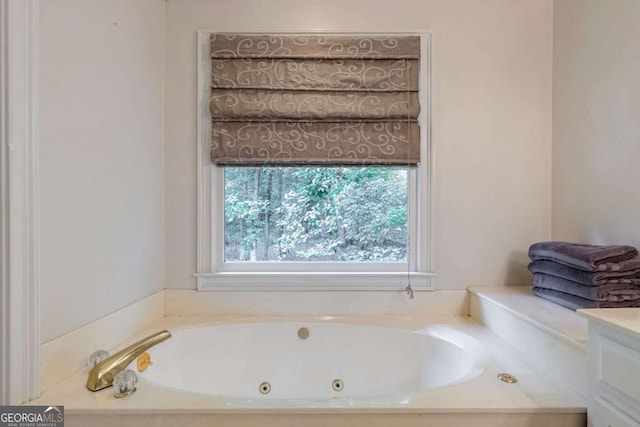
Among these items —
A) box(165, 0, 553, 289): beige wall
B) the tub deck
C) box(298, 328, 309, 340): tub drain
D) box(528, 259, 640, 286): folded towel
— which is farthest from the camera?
box(165, 0, 553, 289): beige wall

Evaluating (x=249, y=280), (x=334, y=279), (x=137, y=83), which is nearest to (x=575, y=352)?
(x=334, y=279)

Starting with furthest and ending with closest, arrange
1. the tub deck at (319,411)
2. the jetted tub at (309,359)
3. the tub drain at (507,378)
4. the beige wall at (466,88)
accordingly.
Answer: the beige wall at (466,88), the jetted tub at (309,359), the tub drain at (507,378), the tub deck at (319,411)

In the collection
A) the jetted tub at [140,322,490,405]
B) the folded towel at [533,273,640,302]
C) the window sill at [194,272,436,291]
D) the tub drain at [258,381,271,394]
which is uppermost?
the folded towel at [533,273,640,302]

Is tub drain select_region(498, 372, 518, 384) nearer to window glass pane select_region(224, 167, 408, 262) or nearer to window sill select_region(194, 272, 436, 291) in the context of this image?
window sill select_region(194, 272, 436, 291)

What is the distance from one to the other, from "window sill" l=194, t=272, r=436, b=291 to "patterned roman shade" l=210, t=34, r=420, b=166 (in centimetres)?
54

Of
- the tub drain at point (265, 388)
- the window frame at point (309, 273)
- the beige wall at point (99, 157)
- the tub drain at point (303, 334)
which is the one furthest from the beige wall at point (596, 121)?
the beige wall at point (99, 157)

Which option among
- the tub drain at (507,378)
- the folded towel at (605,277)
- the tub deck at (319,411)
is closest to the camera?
the tub deck at (319,411)

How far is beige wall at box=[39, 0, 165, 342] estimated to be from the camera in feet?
3.27

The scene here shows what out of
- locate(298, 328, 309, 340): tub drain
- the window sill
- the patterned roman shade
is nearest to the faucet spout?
the window sill

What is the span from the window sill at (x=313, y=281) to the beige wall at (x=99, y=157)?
0.92 ft

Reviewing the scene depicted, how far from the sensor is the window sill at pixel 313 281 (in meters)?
1.68

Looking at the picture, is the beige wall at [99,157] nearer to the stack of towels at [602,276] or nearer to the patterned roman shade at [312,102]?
the patterned roman shade at [312,102]

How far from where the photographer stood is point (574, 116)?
59.9 inches

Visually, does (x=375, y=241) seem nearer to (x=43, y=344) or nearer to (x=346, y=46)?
(x=346, y=46)
